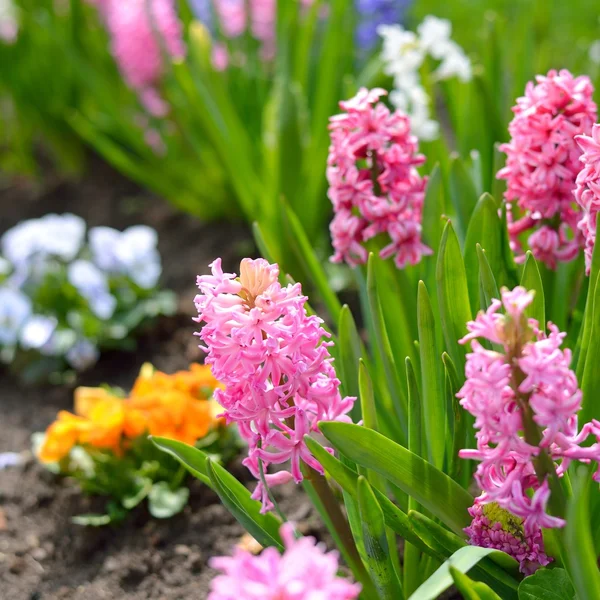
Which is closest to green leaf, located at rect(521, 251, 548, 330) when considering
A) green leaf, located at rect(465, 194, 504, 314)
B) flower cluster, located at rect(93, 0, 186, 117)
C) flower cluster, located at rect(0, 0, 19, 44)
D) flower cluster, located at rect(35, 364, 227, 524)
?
green leaf, located at rect(465, 194, 504, 314)

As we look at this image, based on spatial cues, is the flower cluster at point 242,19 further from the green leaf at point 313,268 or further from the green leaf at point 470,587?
the green leaf at point 470,587

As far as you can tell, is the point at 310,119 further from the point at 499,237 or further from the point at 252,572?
the point at 252,572

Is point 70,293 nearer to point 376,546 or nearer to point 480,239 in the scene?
point 480,239

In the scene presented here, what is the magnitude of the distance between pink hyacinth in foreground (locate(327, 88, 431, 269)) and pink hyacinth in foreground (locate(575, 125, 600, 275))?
0.29 meters

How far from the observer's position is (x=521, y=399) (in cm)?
88

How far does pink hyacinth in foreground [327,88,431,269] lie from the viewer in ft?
4.33

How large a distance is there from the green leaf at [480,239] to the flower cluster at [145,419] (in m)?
0.73

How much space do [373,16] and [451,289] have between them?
2.33 m

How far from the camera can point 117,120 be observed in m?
3.15

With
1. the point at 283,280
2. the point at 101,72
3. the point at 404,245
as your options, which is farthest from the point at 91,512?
the point at 101,72

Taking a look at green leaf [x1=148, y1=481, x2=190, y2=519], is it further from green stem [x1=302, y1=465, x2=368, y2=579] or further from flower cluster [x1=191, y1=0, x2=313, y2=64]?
flower cluster [x1=191, y1=0, x2=313, y2=64]

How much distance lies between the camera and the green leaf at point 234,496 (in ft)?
3.74

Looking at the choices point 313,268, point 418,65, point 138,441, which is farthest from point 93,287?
Result: point 418,65

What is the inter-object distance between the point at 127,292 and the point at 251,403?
1.64 meters
